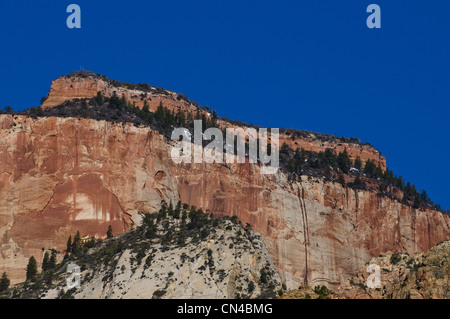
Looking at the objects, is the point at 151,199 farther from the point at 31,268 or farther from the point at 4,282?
the point at 4,282

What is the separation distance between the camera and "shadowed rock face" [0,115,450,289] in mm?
145375

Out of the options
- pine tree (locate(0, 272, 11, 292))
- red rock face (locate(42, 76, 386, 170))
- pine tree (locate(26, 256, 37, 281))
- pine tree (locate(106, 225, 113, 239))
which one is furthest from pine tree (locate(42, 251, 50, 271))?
red rock face (locate(42, 76, 386, 170))

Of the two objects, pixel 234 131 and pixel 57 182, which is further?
pixel 234 131

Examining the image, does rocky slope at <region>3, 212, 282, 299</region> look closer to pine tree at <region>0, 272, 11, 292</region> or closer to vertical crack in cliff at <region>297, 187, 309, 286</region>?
pine tree at <region>0, 272, 11, 292</region>

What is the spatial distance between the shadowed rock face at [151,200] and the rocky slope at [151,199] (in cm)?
11

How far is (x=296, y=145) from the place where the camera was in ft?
612

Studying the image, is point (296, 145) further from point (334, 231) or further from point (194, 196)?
point (194, 196)

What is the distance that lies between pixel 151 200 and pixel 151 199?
109 millimetres

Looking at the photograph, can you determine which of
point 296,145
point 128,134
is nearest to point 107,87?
point 128,134

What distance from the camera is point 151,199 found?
489ft

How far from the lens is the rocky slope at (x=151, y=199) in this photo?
145500 millimetres

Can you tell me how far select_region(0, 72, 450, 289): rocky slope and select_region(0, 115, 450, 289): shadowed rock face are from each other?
0.36 ft

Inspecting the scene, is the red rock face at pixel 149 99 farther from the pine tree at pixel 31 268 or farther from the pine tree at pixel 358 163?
the pine tree at pixel 31 268

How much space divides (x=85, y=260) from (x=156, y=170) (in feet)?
59.4
